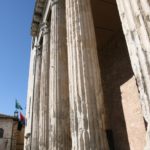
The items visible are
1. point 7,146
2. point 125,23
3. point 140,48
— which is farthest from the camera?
point 7,146

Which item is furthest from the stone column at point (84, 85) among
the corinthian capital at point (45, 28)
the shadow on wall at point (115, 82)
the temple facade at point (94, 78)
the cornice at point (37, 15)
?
the cornice at point (37, 15)

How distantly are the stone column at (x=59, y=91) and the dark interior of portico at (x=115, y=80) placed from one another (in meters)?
1.86

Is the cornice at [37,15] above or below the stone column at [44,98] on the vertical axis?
above

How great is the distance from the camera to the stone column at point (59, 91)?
6133 millimetres

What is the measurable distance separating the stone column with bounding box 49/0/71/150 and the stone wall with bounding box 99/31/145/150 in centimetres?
233

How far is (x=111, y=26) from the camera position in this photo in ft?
31.4

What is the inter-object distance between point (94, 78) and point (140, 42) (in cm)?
248

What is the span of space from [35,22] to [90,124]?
31.6 ft

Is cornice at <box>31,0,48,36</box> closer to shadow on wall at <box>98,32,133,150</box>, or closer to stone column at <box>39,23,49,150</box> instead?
stone column at <box>39,23,49,150</box>

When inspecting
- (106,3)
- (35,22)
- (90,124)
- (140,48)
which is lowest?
(90,124)

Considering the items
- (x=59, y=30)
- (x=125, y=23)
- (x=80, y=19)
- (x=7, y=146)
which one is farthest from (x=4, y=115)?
(x=125, y=23)

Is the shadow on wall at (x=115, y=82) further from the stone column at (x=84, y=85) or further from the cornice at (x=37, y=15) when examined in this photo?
the cornice at (x=37, y=15)

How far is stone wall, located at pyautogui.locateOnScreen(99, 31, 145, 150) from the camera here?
23.4ft

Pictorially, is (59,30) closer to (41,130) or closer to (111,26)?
(111,26)
